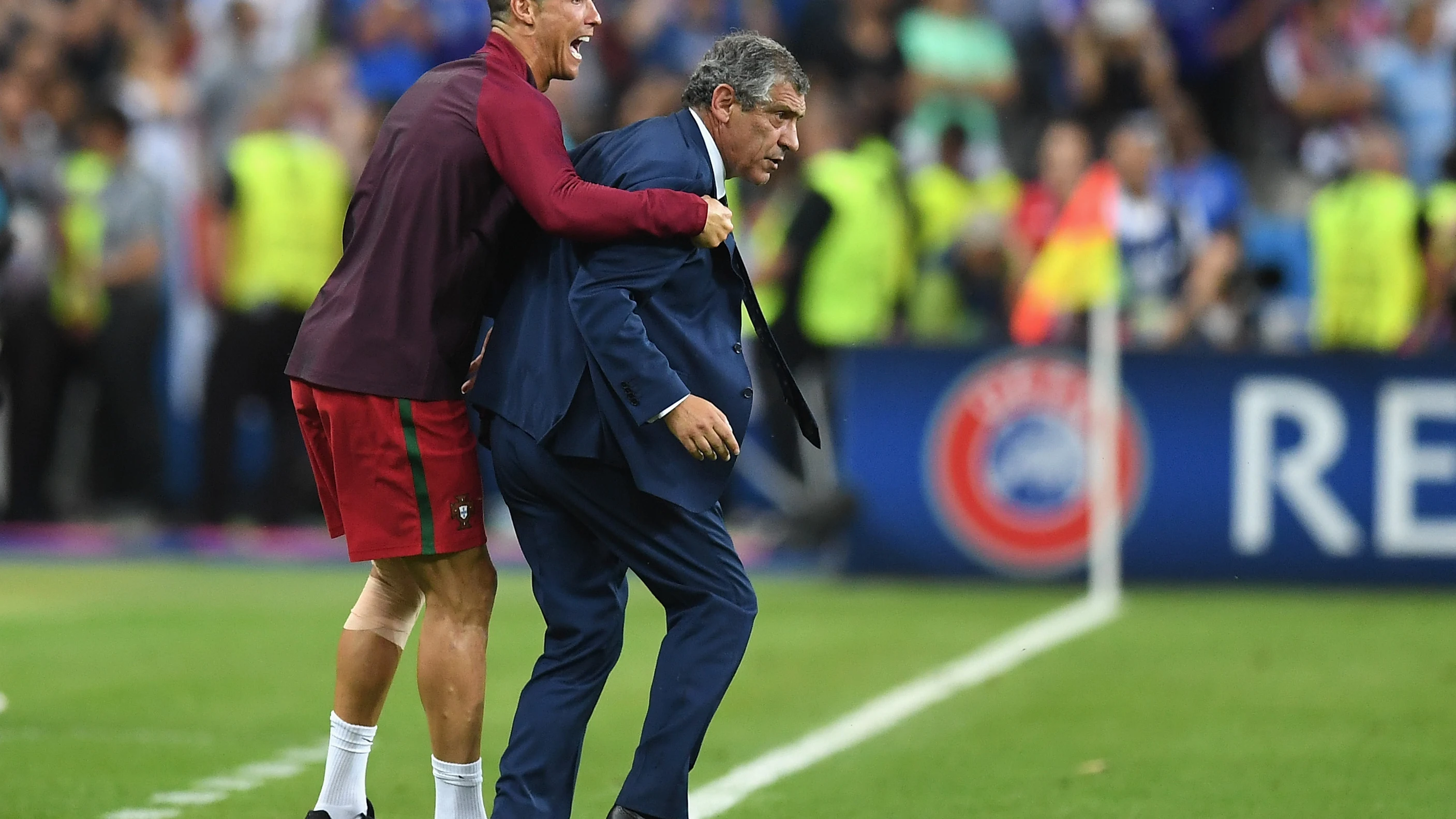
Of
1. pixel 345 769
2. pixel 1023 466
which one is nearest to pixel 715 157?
pixel 345 769

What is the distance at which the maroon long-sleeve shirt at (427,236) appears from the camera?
5117 millimetres

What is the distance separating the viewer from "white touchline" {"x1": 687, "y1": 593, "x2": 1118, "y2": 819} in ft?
21.0

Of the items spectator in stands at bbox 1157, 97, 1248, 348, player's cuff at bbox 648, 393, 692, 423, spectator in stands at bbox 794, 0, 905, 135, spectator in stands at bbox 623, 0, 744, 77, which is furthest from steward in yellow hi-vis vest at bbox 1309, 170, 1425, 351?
player's cuff at bbox 648, 393, 692, 423

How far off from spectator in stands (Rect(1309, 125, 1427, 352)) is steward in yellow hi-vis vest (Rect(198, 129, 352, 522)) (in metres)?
6.06

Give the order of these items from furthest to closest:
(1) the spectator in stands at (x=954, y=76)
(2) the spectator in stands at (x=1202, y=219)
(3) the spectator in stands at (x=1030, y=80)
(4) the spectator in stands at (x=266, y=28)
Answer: (4) the spectator in stands at (x=266, y=28), (3) the spectator in stands at (x=1030, y=80), (1) the spectator in stands at (x=954, y=76), (2) the spectator in stands at (x=1202, y=219)

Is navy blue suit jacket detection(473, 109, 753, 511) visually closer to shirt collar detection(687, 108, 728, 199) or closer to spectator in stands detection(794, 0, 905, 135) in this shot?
shirt collar detection(687, 108, 728, 199)

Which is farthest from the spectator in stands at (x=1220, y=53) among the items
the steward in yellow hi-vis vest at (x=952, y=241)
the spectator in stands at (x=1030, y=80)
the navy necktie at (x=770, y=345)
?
the navy necktie at (x=770, y=345)

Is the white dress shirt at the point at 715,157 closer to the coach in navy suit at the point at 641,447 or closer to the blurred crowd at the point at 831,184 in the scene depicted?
the coach in navy suit at the point at 641,447

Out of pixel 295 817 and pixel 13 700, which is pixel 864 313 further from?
pixel 295 817

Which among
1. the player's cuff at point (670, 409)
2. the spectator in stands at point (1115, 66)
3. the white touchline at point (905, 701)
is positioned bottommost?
the white touchline at point (905, 701)

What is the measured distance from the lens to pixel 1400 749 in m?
6.96

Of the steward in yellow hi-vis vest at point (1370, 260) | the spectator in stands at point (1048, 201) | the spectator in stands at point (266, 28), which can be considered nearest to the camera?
the steward in yellow hi-vis vest at point (1370, 260)

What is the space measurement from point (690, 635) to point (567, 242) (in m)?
0.96

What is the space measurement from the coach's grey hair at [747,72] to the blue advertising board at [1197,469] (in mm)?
6162
